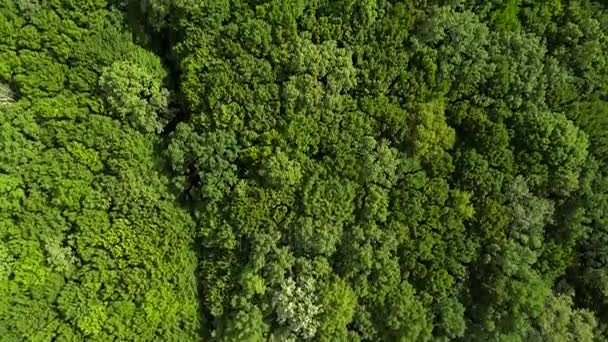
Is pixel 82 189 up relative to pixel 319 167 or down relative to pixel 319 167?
down

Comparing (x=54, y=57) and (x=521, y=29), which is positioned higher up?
(x=521, y=29)

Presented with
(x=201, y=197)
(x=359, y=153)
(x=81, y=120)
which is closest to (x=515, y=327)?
(x=359, y=153)

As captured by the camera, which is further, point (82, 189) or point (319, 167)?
point (319, 167)

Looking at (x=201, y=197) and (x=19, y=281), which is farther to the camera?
(x=201, y=197)

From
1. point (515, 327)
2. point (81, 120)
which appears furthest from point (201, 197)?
point (515, 327)

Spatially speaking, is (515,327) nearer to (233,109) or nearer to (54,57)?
(233,109)

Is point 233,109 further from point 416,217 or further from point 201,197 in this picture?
point 416,217

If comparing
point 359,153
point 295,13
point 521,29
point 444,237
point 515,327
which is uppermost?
point 521,29
